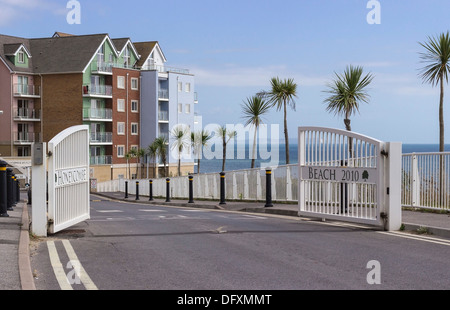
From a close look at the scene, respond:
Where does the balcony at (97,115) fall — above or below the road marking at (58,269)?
above

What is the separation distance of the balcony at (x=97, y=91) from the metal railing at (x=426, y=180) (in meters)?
68.2

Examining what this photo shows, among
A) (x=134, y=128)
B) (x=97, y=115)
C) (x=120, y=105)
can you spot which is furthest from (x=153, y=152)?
(x=97, y=115)

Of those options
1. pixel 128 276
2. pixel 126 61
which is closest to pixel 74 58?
pixel 126 61

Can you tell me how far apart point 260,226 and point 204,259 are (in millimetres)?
4699

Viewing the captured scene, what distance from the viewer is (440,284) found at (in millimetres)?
Answer: 7188

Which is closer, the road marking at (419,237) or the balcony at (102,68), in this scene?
the road marking at (419,237)

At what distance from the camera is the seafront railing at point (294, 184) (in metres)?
15.1

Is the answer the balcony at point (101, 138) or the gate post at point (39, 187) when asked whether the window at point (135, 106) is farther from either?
the gate post at point (39, 187)

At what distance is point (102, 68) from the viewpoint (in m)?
82.4

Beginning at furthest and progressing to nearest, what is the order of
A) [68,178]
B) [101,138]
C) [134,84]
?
[134,84] → [101,138] → [68,178]

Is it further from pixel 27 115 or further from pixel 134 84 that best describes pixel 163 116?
pixel 27 115

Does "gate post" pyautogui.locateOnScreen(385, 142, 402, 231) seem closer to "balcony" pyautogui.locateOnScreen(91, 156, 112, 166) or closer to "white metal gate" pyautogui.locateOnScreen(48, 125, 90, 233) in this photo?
"white metal gate" pyautogui.locateOnScreen(48, 125, 90, 233)

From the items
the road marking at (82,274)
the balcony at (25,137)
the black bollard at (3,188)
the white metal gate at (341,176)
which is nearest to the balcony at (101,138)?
the balcony at (25,137)

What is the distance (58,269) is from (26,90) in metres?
76.2
